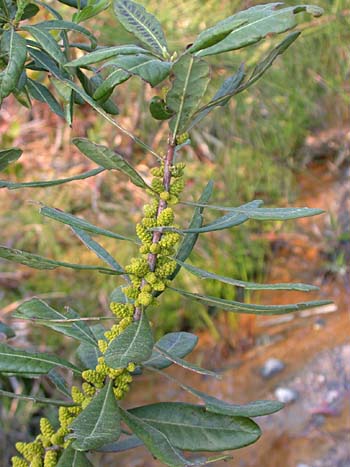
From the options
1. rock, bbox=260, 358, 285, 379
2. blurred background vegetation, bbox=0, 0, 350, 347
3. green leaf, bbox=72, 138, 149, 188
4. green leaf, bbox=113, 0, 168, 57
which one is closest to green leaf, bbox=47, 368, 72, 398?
green leaf, bbox=72, 138, 149, 188

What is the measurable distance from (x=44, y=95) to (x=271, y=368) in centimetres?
206

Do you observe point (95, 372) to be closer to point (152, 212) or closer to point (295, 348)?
point (152, 212)

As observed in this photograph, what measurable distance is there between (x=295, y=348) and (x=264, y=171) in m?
0.73

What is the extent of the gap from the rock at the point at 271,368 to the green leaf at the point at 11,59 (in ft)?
7.02

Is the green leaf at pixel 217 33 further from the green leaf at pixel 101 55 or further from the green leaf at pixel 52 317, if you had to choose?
the green leaf at pixel 52 317

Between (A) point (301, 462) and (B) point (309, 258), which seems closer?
(A) point (301, 462)

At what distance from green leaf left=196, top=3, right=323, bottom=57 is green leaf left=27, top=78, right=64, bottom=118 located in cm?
22

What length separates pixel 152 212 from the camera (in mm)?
624

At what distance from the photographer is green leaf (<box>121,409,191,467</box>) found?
58 centimetres

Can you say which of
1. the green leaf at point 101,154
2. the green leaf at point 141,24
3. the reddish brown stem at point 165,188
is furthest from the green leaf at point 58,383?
the green leaf at point 141,24

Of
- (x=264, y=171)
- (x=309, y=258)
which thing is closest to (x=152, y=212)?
(x=264, y=171)

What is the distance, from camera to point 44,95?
0.68 m

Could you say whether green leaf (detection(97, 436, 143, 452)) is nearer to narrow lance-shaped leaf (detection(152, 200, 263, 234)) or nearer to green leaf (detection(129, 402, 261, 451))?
green leaf (detection(129, 402, 261, 451))

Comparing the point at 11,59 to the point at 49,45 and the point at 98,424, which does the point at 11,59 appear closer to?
the point at 49,45
